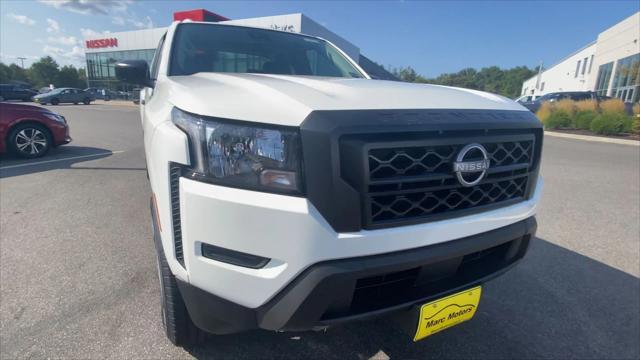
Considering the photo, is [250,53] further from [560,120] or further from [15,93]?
[15,93]

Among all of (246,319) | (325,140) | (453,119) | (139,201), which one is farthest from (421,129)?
(139,201)

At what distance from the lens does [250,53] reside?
9.30 ft

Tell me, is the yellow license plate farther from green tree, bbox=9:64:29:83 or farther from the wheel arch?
green tree, bbox=9:64:29:83

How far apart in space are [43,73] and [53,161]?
75093 millimetres

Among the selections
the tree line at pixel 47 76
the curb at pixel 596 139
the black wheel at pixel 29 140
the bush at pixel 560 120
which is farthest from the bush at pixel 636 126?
the tree line at pixel 47 76

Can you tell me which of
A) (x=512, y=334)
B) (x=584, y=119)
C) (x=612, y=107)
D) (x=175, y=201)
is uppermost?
(x=612, y=107)

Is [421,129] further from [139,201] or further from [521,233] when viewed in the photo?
[139,201]

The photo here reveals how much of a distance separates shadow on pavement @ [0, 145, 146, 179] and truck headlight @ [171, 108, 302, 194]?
5.45 m

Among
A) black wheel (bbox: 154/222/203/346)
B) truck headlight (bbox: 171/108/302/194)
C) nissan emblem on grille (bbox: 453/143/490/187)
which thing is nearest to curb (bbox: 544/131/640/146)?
nissan emblem on grille (bbox: 453/143/490/187)

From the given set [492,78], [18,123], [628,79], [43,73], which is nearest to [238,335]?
[18,123]

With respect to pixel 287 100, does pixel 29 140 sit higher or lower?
lower

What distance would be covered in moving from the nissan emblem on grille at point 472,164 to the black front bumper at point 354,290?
252 mm

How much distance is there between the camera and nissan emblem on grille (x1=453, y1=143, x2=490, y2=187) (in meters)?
1.37

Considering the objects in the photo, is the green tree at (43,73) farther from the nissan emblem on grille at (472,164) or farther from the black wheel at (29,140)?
the nissan emblem on grille at (472,164)
